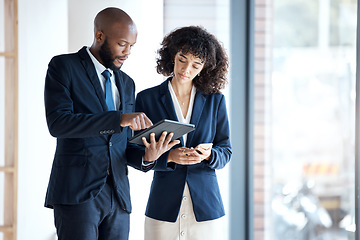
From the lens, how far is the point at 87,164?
5.88 feet

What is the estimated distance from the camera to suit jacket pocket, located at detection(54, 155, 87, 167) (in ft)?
5.86

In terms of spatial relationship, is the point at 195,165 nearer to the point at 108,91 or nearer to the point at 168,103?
the point at 168,103

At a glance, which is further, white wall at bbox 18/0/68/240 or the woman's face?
white wall at bbox 18/0/68/240

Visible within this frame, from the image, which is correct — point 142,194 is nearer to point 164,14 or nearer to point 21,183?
point 21,183

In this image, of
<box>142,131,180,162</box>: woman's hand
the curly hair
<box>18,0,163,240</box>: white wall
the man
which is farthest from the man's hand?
<box>18,0,163,240</box>: white wall

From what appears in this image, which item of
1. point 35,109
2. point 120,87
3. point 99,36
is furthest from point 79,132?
point 35,109

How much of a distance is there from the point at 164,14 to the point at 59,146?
1.64m

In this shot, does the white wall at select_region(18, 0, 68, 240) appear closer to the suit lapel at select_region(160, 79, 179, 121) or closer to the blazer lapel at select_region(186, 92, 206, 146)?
the suit lapel at select_region(160, 79, 179, 121)

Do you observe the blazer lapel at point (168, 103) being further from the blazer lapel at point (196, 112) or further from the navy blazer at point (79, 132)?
the navy blazer at point (79, 132)

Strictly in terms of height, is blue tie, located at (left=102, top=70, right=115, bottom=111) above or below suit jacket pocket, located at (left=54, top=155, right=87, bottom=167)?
above

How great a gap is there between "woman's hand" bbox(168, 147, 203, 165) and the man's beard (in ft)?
1.56

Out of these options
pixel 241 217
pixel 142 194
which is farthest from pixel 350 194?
pixel 142 194

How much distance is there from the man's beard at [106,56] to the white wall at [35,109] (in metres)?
1.21

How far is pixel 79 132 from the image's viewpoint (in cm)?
172
